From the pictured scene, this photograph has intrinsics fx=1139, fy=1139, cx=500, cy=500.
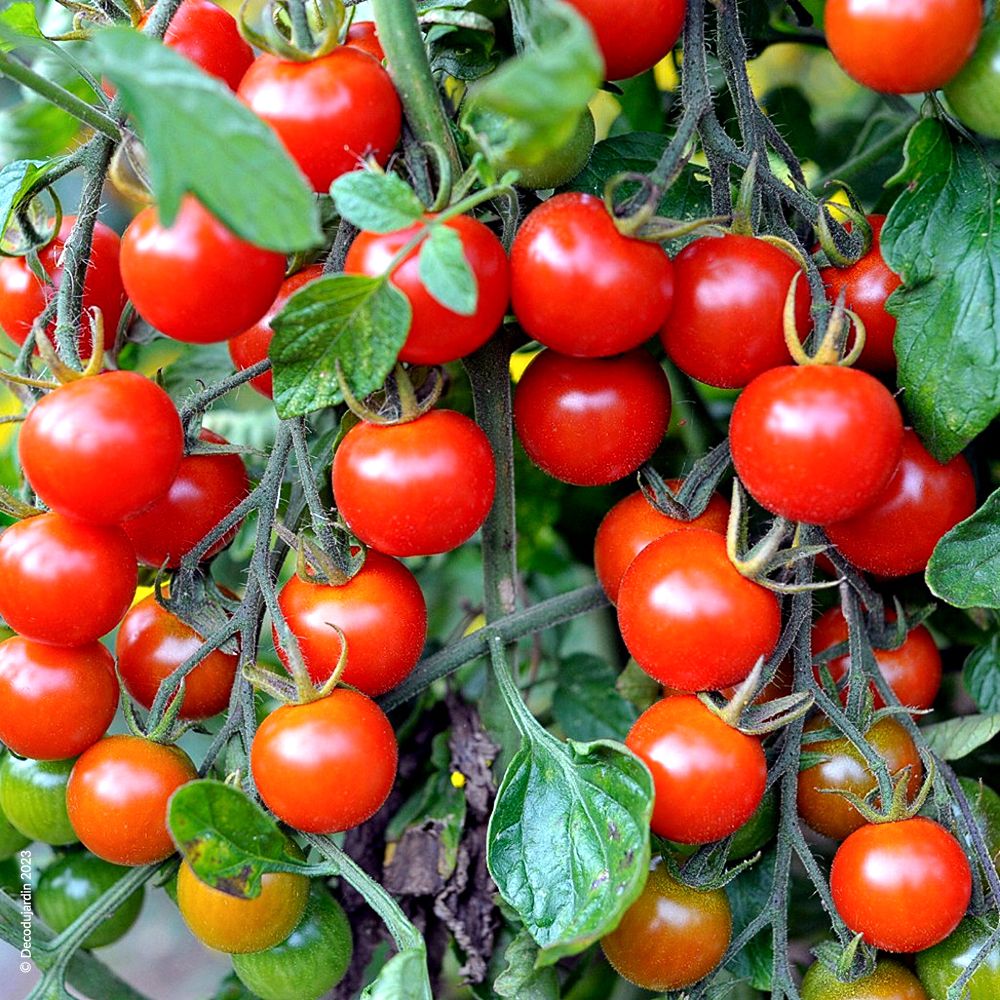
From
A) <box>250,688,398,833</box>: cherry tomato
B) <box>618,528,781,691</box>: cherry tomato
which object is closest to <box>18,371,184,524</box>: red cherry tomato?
<box>250,688,398,833</box>: cherry tomato

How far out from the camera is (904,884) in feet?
1.99

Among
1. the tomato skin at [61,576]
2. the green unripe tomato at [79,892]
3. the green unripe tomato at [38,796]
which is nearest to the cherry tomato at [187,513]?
the tomato skin at [61,576]

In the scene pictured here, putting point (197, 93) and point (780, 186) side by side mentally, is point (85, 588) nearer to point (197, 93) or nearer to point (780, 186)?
point (197, 93)

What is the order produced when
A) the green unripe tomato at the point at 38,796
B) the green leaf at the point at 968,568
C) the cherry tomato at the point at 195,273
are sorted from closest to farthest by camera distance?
the cherry tomato at the point at 195,273
the green leaf at the point at 968,568
the green unripe tomato at the point at 38,796

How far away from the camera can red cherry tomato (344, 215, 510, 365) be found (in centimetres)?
52

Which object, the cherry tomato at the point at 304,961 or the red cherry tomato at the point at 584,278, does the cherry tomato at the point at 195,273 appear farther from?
the cherry tomato at the point at 304,961

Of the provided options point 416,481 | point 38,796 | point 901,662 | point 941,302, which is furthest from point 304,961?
point 941,302

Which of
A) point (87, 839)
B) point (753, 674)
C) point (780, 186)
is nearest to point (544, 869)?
point (753, 674)

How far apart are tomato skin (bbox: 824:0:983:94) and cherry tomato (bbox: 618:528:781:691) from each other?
0.80 feet

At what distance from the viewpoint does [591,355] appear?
1.89ft

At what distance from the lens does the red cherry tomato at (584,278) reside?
1.75 feet

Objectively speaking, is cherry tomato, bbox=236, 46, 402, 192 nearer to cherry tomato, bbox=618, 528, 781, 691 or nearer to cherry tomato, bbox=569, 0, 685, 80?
cherry tomato, bbox=569, 0, 685, 80

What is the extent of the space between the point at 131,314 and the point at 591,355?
332 mm

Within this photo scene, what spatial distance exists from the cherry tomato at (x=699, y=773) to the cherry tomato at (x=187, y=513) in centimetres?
28
